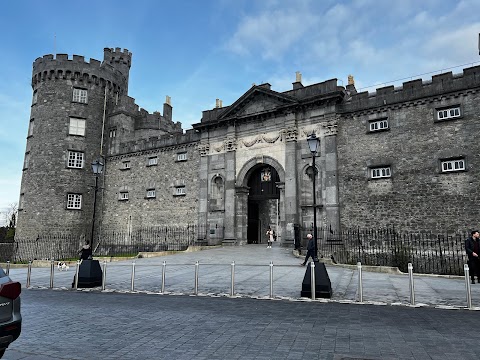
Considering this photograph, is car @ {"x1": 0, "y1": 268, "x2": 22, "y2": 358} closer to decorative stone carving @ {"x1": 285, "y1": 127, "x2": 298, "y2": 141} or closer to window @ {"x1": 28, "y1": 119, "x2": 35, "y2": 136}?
decorative stone carving @ {"x1": 285, "y1": 127, "x2": 298, "y2": 141}

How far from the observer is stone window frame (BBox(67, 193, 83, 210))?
32006mm

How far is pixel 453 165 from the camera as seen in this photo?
19.3m

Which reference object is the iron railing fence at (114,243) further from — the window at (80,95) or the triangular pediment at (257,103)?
the window at (80,95)

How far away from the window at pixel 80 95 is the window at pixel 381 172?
26.5 meters

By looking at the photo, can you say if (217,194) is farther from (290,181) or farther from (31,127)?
(31,127)

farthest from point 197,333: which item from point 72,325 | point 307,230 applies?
point 307,230

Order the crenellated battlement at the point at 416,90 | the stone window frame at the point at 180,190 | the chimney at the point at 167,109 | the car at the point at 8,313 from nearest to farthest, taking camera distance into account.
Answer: the car at the point at 8,313, the crenellated battlement at the point at 416,90, the stone window frame at the point at 180,190, the chimney at the point at 167,109

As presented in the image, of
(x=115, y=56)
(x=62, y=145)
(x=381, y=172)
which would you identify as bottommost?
(x=381, y=172)

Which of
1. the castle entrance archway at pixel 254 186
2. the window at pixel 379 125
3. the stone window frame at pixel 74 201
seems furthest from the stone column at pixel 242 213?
the stone window frame at pixel 74 201

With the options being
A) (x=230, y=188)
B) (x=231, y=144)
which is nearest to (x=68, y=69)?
(x=231, y=144)

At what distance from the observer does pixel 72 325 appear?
22.4ft

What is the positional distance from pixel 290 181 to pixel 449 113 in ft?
32.8

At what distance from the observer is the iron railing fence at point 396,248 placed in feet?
58.7

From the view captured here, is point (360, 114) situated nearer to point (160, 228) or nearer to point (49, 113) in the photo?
point (160, 228)
